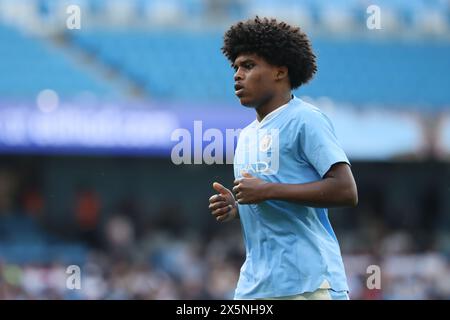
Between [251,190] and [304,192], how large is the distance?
0.70 feet

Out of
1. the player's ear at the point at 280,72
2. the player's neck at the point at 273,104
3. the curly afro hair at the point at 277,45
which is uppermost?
the curly afro hair at the point at 277,45

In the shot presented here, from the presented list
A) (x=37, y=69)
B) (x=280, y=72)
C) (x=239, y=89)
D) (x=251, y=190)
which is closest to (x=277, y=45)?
(x=280, y=72)

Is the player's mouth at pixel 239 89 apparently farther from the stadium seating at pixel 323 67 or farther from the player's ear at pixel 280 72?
the stadium seating at pixel 323 67

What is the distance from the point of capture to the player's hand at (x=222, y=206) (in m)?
4.69

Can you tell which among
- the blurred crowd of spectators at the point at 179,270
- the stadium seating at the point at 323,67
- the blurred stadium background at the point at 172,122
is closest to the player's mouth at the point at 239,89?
the blurred crowd of spectators at the point at 179,270

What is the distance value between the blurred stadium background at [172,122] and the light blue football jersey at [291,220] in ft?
29.1

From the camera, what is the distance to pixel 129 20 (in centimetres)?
1625

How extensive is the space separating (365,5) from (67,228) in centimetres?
564

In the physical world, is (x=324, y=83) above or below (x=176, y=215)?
above

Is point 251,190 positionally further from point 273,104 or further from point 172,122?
point 172,122

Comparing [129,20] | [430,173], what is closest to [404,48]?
[430,173]

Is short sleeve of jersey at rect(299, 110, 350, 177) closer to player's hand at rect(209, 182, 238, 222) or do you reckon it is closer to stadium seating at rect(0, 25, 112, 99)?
player's hand at rect(209, 182, 238, 222)
